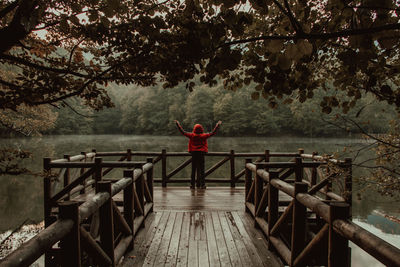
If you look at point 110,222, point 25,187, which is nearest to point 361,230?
point 110,222

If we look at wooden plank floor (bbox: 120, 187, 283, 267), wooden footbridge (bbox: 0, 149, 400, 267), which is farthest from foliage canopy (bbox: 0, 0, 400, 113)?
wooden plank floor (bbox: 120, 187, 283, 267)

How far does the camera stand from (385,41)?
1.46 meters

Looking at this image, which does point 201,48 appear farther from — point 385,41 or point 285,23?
point 385,41

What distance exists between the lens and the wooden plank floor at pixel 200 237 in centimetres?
358

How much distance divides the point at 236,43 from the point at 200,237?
3.49 meters

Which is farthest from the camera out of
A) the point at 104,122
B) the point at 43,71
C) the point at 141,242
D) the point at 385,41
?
the point at 104,122

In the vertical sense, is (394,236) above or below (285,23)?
below

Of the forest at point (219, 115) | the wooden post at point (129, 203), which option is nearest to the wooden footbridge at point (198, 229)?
the wooden post at point (129, 203)

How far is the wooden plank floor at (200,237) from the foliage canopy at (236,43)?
228cm

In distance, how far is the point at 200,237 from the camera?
171 inches

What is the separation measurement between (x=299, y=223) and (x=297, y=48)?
2.34m

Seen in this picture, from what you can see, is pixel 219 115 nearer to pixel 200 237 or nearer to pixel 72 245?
pixel 200 237

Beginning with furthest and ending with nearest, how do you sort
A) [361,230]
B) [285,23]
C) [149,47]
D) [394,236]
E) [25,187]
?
[25,187] < [394,236] < [149,47] < [285,23] < [361,230]

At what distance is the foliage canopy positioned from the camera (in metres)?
1.55
